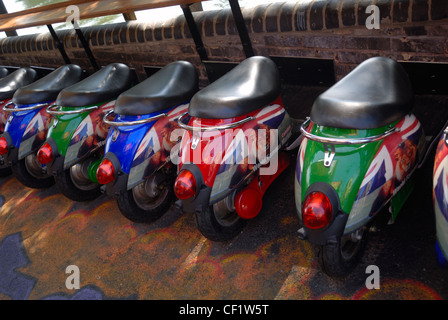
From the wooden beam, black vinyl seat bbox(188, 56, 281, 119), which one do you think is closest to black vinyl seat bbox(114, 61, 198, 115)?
black vinyl seat bbox(188, 56, 281, 119)

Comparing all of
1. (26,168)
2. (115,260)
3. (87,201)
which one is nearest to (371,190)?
(115,260)

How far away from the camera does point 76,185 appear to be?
11.8 feet

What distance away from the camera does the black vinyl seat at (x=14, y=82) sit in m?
4.30

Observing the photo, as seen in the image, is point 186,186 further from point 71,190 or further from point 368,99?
point 71,190

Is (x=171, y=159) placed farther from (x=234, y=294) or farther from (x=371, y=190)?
(x=371, y=190)

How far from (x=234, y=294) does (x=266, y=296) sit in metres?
0.19

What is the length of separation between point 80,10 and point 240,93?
84.5 inches

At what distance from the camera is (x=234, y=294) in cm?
238

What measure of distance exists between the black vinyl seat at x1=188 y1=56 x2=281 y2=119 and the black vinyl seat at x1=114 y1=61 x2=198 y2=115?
0.40 metres

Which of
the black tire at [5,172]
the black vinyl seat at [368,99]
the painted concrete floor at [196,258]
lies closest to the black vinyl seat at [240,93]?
the black vinyl seat at [368,99]

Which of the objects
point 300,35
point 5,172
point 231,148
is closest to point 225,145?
point 231,148

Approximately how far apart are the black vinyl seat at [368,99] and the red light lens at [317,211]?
0.37 metres

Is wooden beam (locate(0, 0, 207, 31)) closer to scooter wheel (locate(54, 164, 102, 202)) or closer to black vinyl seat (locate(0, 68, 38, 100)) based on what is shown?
black vinyl seat (locate(0, 68, 38, 100))

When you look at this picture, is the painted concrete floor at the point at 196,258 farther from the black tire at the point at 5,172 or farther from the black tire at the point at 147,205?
the black tire at the point at 5,172
